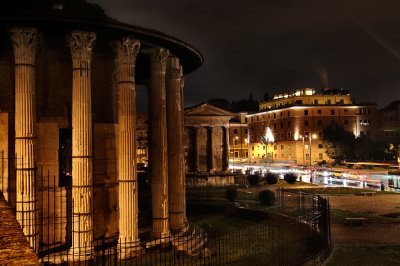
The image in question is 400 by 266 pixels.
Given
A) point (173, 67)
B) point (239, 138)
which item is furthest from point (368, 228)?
point (239, 138)

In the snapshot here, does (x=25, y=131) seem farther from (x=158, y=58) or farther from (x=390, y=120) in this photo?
(x=390, y=120)

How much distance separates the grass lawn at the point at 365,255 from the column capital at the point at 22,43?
970 centimetres

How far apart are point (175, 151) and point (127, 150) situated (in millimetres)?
2885

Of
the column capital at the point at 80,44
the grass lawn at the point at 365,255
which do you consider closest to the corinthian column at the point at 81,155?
the column capital at the point at 80,44

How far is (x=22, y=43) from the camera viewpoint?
11234 millimetres

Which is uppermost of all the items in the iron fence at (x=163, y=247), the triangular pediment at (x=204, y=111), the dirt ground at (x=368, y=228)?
the triangular pediment at (x=204, y=111)

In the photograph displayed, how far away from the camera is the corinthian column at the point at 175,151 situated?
14594 millimetres

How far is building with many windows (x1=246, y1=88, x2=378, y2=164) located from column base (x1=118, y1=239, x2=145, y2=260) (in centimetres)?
6738

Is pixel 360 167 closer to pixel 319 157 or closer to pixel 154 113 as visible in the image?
pixel 319 157

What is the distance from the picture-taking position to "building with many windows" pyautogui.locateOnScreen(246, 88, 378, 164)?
81.5 meters

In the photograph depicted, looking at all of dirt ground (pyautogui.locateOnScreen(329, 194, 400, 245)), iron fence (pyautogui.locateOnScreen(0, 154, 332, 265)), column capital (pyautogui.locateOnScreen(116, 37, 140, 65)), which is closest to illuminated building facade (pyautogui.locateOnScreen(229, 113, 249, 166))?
dirt ground (pyautogui.locateOnScreen(329, 194, 400, 245))

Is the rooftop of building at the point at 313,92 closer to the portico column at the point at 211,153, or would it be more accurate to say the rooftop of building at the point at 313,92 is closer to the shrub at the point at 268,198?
the portico column at the point at 211,153

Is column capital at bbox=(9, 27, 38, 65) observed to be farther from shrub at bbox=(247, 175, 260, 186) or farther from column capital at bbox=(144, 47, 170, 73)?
shrub at bbox=(247, 175, 260, 186)

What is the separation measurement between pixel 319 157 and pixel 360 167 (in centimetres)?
2333
